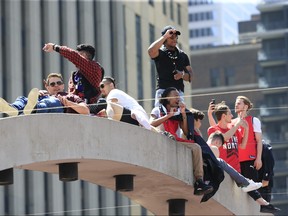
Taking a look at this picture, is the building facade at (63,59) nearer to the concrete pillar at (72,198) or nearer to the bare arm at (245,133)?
the concrete pillar at (72,198)

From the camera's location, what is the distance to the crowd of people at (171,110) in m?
18.3

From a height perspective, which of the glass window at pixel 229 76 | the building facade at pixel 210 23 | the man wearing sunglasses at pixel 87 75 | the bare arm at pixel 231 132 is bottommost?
the bare arm at pixel 231 132

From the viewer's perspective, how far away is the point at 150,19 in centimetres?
6456

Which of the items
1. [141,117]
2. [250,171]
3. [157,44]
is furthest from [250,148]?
[157,44]

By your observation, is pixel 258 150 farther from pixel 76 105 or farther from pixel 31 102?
pixel 31 102

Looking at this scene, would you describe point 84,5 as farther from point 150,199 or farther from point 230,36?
point 230,36

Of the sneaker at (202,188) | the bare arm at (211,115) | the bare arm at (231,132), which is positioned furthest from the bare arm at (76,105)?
the bare arm at (231,132)

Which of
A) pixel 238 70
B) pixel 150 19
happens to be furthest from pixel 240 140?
pixel 238 70

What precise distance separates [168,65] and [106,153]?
166cm

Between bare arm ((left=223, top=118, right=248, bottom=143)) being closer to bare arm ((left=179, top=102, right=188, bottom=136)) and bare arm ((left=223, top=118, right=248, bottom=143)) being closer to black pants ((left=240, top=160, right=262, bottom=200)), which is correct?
black pants ((left=240, top=160, right=262, bottom=200))

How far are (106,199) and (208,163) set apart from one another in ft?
125

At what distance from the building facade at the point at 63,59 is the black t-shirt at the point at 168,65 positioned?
2523 cm

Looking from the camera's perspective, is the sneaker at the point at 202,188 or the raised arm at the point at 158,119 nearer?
the raised arm at the point at 158,119

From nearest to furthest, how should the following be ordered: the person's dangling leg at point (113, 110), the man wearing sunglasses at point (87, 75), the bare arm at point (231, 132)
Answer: the person's dangling leg at point (113, 110) → the man wearing sunglasses at point (87, 75) → the bare arm at point (231, 132)
